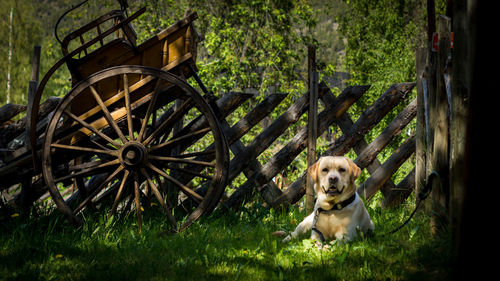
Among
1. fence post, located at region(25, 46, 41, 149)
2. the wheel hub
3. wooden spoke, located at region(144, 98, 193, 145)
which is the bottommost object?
the wheel hub

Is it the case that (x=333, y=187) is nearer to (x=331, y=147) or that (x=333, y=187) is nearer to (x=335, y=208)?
(x=335, y=208)

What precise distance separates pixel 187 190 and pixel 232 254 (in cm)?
106

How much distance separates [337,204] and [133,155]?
187 cm

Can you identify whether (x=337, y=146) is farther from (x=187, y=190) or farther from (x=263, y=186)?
(x=187, y=190)

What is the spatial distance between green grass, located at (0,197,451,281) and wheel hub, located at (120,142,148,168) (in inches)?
22.1

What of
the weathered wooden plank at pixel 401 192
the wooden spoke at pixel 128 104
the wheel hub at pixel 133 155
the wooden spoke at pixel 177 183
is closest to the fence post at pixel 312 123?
the weathered wooden plank at pixel 401 192

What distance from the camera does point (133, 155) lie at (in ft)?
12.5

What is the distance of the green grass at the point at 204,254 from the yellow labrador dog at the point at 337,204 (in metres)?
0.14

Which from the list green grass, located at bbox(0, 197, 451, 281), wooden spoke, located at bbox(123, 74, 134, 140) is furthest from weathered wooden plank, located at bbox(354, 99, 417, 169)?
wooden spoke, located at bbox(123, 74, 134, 140)

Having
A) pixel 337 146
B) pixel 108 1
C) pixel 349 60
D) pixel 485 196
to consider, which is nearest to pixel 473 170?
pixel 485 196

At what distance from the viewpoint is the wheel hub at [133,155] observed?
3801mm

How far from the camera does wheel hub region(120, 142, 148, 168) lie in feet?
12.5

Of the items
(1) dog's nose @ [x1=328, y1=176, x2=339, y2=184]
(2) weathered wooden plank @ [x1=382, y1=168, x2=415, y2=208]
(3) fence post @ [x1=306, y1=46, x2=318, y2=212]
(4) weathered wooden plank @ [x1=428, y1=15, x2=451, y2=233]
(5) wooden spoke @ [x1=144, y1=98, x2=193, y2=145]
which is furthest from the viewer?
(2) weathered wooden plank @ [x1=382, y1=168, x2=415, y2=208]

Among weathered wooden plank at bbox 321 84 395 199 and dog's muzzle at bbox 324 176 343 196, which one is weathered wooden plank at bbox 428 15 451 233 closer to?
dog's muzzle at bbox 324 176 343 196
